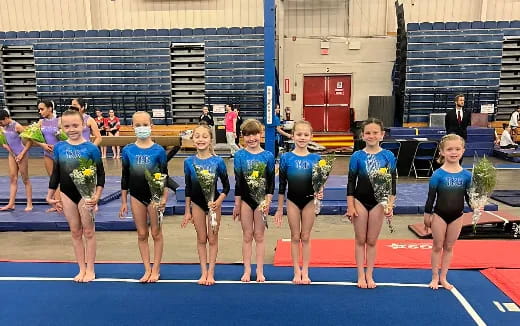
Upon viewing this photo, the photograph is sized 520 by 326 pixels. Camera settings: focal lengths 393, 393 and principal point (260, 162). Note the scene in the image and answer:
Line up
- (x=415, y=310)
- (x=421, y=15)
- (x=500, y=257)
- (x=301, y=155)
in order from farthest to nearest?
(x=421, y=15), (x=500, y=257), (x=301, y=155), (x=415, y=310)

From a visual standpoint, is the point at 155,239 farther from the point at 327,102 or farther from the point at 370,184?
the point at 327,102

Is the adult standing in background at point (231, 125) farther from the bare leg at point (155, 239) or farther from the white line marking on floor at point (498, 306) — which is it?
the white line marking on floor at point (498, 306)

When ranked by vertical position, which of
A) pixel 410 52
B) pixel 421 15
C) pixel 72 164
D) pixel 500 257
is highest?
pixel 421 15

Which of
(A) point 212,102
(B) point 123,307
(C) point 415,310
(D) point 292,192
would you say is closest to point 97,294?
(B) point 123,307

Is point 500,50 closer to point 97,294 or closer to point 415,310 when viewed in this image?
point 415,310

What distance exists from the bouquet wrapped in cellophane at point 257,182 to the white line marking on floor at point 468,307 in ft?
6.05

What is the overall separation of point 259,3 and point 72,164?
1258 cm

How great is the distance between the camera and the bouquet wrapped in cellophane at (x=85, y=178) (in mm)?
3439

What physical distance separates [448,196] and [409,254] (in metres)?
1.31

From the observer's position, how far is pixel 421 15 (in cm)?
1428

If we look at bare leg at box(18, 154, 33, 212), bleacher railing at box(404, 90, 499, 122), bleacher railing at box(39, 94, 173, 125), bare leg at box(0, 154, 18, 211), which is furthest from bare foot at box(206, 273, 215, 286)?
bleacher railing at box(404, 90, 499, 122)

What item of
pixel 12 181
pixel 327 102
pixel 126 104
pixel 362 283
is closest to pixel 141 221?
pixel 362 283

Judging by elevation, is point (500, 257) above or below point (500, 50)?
below

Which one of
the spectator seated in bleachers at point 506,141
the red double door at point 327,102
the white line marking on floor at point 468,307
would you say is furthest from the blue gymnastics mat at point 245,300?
the red double door at point 327,102
